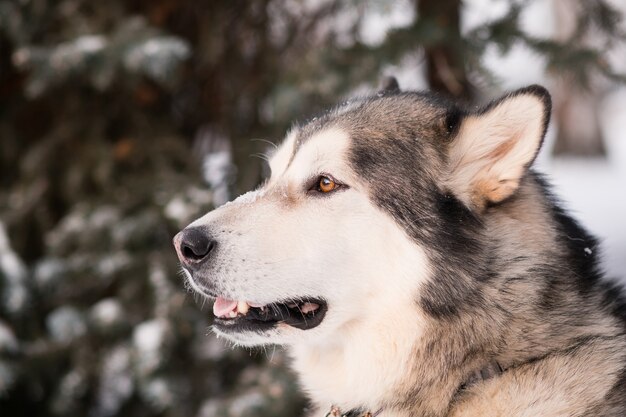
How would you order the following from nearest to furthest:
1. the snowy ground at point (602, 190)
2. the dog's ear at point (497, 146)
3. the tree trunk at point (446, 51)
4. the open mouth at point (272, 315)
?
1. the dog's ear at point (497, 146)
2. the open mouth at point (272, 315)
3. the tree trunk at point (446, 51)
4. the snowy ground at point (602, 190)

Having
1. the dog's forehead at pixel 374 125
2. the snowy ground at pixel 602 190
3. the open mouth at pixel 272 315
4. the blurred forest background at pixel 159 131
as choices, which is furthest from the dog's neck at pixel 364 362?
the snowy ground at pixel 602 190

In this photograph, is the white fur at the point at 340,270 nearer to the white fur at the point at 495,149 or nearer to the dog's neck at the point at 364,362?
the dog's neck at the point at 364,362

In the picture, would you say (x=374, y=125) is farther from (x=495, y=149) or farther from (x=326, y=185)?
(x=495, y=149)

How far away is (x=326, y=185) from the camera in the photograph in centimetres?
241

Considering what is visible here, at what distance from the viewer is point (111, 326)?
4242 millimetres

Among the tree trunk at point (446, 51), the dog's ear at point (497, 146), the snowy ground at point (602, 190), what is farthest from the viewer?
the snowy ground at point (602, 190)

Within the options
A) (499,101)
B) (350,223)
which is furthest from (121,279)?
(499,101)

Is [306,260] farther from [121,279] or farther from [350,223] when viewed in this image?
[121,279]

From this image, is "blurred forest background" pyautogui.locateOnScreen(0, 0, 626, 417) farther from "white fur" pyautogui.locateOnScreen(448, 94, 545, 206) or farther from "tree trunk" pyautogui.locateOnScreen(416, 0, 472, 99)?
"white fur" pyautogui.locateOnScreen(448, 94, 545, 206)

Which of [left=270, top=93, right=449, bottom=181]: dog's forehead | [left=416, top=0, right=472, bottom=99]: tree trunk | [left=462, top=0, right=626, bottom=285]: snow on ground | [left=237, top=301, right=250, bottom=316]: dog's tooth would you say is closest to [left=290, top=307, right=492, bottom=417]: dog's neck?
[left=237, top=301, right=250, bottom=316]: dog's tooth

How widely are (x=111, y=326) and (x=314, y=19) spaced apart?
2.30 meters

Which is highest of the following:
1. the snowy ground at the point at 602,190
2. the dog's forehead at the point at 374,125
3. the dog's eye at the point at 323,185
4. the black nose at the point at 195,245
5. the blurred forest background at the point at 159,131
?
the dog's forehead at the point at 374,125

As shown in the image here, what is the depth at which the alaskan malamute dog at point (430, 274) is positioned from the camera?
2.20 m

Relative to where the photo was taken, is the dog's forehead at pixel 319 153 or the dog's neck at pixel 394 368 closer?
the dog's neck at pixel 394 368
